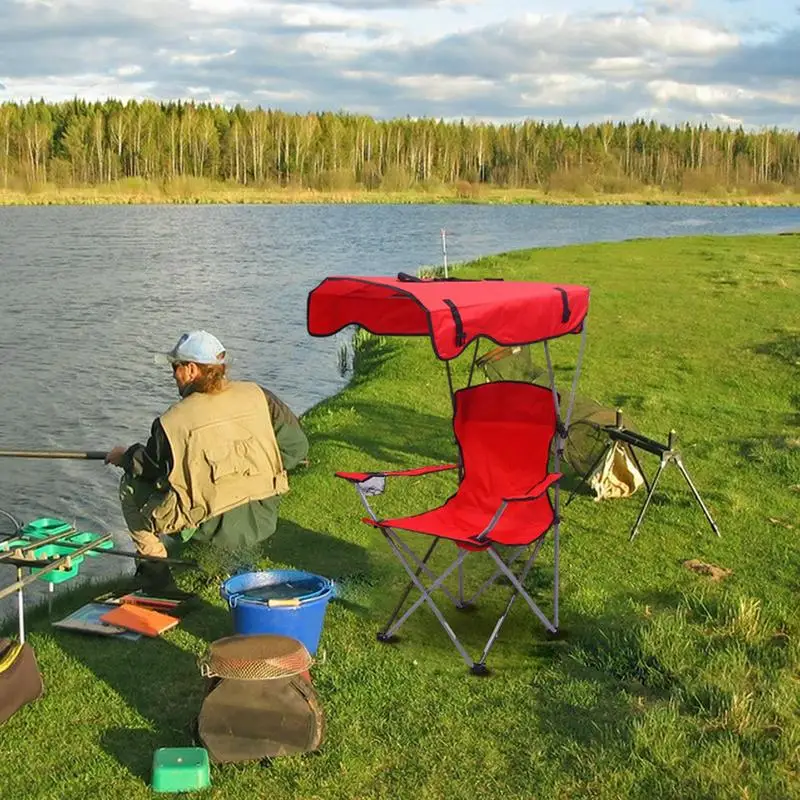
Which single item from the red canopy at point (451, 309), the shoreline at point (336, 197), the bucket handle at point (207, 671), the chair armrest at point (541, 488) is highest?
the red canopy at point (451, 309)

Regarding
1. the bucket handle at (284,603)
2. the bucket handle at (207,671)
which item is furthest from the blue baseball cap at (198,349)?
the bucket handle at (207,671)

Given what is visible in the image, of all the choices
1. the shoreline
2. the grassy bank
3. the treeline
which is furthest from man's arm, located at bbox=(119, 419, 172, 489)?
the treeline

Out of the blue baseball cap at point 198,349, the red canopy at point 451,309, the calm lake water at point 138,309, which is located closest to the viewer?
the red canopy at point 451,309

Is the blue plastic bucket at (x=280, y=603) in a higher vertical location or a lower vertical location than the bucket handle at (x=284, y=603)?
lower

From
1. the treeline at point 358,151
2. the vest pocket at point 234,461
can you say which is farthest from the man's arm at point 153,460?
the treeline at point 358,151

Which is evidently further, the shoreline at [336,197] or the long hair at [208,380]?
the shoreline at [336,197]

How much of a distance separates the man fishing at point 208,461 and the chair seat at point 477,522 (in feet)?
2.16

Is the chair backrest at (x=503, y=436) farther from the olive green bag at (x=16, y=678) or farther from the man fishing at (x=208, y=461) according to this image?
the olive green bag at (x=16, y=678)

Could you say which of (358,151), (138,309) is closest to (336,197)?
(358,151)

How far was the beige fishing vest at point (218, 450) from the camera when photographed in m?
5.52

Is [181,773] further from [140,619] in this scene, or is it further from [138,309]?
[138,309]

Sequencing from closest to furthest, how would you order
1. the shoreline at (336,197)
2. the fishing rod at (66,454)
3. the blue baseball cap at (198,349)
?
the blue baseball cap at (198,349) → the fishing rod at (66,454) → the shoreline at (336,197)

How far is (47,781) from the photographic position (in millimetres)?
4188

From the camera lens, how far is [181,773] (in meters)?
4.09
